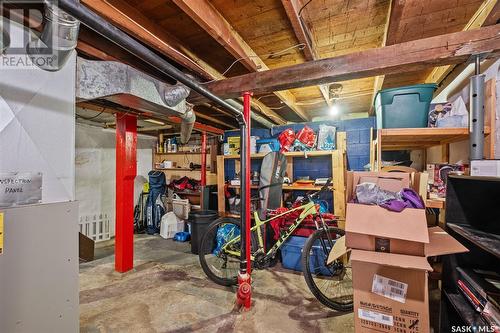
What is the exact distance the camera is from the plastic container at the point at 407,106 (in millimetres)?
1892

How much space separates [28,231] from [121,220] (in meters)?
2.01

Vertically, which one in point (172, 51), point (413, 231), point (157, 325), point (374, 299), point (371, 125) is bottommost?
point (157, 325)

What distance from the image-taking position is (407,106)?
6.40 feet

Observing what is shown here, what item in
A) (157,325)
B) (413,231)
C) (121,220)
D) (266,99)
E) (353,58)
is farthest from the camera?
(266,99)

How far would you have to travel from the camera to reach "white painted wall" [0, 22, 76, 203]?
937 mm

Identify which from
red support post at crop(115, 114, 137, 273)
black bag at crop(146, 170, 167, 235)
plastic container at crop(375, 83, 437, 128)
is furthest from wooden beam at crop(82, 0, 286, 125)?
black bag at crop(146, 170, 167, 235)

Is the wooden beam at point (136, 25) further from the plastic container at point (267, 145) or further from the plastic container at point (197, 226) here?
the plastic container at point (197, 226)

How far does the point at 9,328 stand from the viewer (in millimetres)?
916

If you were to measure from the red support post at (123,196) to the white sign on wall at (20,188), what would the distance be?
75.3 inches

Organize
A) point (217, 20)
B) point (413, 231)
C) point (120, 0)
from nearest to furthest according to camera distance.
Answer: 1. point (413, 231)
2. point (120, 0)
3. point (217, 20)

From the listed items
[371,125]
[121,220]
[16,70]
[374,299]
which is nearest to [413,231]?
[374,299]

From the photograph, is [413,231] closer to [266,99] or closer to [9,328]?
[9,328]

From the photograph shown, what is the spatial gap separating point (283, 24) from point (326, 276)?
8.32 feet

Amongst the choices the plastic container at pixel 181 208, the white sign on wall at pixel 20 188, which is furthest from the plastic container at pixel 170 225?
the white sign on wall at pixel 20 188
